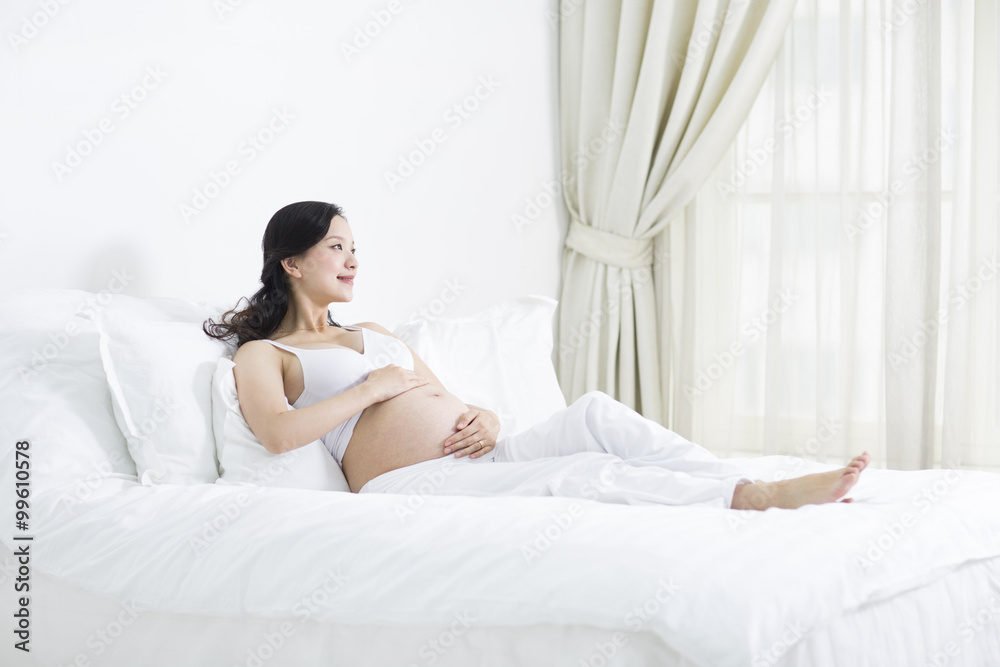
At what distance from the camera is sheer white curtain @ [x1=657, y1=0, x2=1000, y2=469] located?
2.67m

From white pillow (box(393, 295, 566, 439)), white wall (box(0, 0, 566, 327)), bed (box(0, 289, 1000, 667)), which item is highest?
white wall (box(0, 0, 566, 327))

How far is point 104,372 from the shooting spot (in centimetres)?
145

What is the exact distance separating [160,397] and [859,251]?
A: 237 centimetres

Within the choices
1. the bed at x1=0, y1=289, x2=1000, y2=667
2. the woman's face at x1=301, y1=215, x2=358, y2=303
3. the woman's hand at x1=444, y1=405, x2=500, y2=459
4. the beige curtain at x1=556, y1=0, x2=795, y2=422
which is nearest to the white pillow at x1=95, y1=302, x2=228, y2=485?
the bed at x1=0, y1=289, x2=1000, y2=667

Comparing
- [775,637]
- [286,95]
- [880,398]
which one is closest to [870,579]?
[775,637]

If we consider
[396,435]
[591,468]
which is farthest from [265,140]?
[591,468]

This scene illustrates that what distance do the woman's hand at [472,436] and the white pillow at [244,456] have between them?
0.27 meters

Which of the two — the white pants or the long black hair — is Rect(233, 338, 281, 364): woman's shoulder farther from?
the white pants

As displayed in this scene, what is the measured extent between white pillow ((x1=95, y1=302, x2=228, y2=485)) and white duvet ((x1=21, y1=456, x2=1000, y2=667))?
121mm

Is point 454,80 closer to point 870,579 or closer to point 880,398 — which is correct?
point 880,398

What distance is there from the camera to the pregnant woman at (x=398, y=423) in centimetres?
134

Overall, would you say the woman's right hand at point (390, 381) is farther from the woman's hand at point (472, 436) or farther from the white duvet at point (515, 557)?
the white duvet at point (515, 557)

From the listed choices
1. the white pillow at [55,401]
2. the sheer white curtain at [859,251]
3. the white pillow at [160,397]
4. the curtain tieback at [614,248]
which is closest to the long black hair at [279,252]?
the white pillow at [160,397]

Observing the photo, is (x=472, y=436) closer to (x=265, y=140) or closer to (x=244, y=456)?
(x=244, y=456)
